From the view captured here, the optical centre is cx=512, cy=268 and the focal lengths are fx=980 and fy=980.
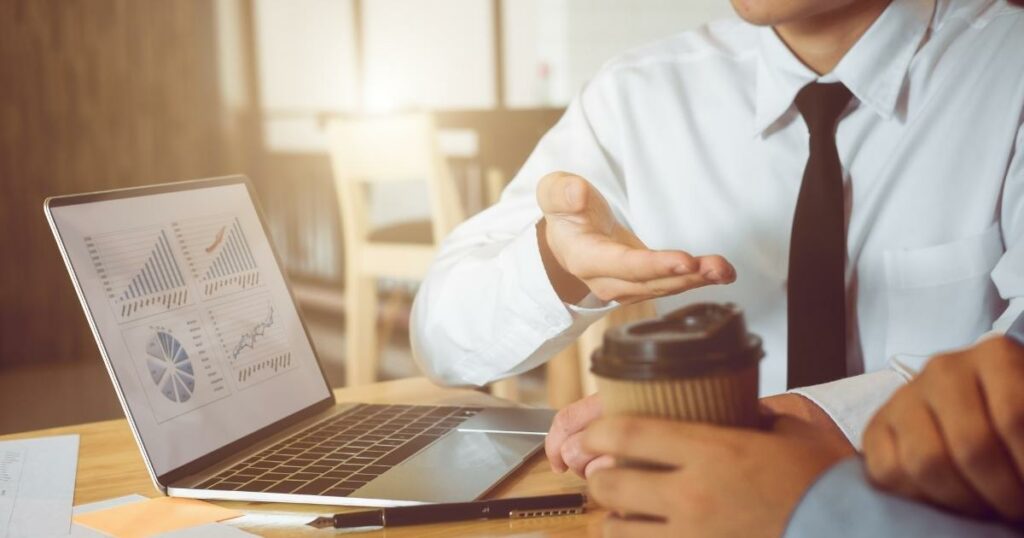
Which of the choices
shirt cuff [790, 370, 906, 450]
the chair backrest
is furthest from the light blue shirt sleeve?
the chair backrest

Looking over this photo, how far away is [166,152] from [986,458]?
444 centimetres

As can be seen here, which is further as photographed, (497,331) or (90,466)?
(497,331)

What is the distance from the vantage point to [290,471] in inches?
28.3

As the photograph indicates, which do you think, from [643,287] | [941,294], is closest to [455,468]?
[643,287]

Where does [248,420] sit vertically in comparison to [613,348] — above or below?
below

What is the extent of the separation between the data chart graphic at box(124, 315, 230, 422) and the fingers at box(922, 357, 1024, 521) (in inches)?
22.0

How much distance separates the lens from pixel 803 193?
1.02 m

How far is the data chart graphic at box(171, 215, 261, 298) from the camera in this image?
82cm

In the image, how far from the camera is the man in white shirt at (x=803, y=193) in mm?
1008

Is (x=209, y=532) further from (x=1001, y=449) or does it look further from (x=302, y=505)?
(x=1001, y=449)

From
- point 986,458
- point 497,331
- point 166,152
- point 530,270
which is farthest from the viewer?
point 166,152

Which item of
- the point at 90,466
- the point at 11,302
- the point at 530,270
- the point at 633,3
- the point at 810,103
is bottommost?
the point at 11,302

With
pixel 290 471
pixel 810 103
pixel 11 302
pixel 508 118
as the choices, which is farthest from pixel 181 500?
pixel 11 302

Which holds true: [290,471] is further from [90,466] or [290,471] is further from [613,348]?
[613,348]
